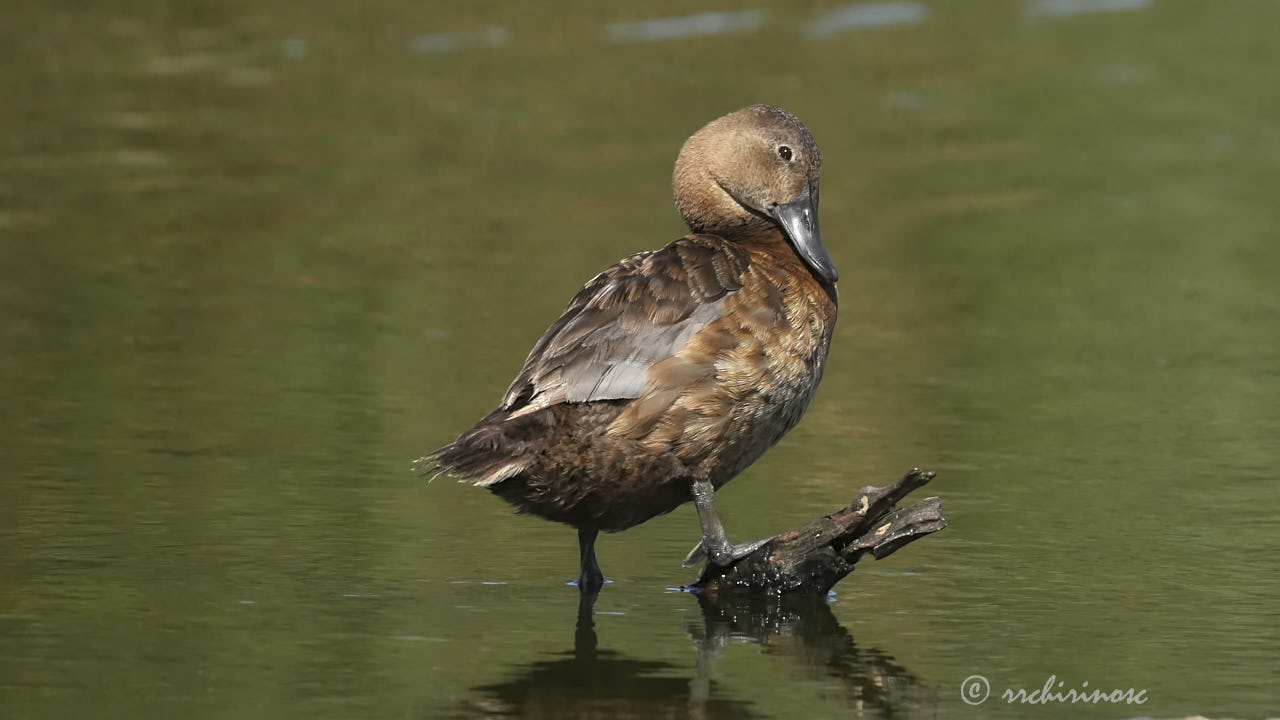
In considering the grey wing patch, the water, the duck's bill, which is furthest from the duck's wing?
the water

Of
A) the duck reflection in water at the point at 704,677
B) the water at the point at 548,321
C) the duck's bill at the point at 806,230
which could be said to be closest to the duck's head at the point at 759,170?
the duck's bill at the point at 806,230

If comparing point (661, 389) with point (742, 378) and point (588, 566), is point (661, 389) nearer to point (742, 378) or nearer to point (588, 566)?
point (742, 378)

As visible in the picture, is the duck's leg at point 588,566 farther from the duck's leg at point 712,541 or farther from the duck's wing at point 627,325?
the duck's wing at point 627,325

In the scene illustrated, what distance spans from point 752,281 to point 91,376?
3884 mm

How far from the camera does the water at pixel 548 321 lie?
5.96 meters

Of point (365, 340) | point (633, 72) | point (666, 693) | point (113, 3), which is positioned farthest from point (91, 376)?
point (113, 3)

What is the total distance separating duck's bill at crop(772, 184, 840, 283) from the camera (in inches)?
275

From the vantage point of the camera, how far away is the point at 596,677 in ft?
18.8

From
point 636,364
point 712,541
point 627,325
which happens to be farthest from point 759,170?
point 712,541

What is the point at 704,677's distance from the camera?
5.75 meters

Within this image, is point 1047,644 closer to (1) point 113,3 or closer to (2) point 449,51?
(2) point 449,51

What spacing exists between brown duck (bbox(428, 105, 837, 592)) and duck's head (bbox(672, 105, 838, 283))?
0.09 feet

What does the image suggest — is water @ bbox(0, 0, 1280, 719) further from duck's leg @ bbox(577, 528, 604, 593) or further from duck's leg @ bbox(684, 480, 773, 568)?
duck's leg @ bbox(684, 480, 773, 568)

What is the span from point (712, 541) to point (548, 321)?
13.2ft
